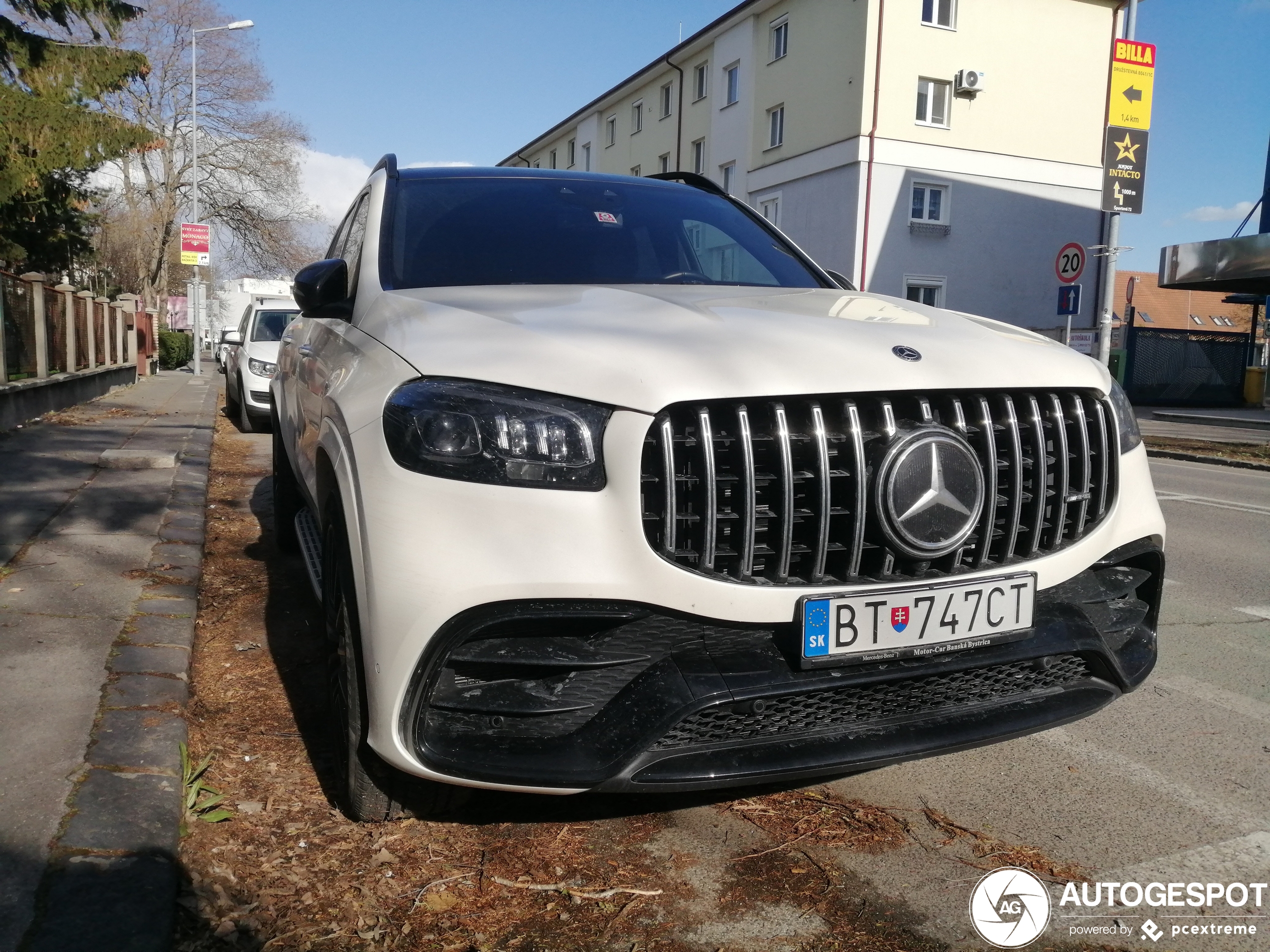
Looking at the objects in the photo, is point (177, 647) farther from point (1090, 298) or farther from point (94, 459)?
point (1090, 298)

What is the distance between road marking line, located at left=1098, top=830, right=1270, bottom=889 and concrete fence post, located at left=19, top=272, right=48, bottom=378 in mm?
13570

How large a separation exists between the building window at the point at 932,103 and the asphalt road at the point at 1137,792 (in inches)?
1047

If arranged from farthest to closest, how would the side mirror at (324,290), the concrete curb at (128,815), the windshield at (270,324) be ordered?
the windshield at (270,324), the side mirror at (324,290), the concrete curb at (128,815)

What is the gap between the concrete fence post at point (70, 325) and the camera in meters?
15.2

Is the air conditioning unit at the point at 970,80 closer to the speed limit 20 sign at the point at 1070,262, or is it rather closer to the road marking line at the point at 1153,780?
the speed limit 20 sign at the point at 1070,262

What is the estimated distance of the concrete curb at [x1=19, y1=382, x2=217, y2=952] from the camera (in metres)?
2.08

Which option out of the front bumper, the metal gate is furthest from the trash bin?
the front bumper

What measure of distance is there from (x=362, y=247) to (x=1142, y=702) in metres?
3.09

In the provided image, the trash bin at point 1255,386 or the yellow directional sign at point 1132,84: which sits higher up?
the yellow directional sign at point 1132,84

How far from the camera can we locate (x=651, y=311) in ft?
8.88

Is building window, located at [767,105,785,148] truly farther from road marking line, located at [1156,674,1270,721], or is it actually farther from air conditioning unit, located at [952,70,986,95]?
road marking line, located at [1156,674,1270,721]

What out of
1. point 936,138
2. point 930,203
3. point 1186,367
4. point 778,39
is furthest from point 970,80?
point 1186,367

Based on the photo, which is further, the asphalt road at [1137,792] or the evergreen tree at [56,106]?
the evergreen tree at [56,106]

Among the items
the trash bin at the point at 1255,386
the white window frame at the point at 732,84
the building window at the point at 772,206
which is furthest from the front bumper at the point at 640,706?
the white window frame at the point at 732,84
